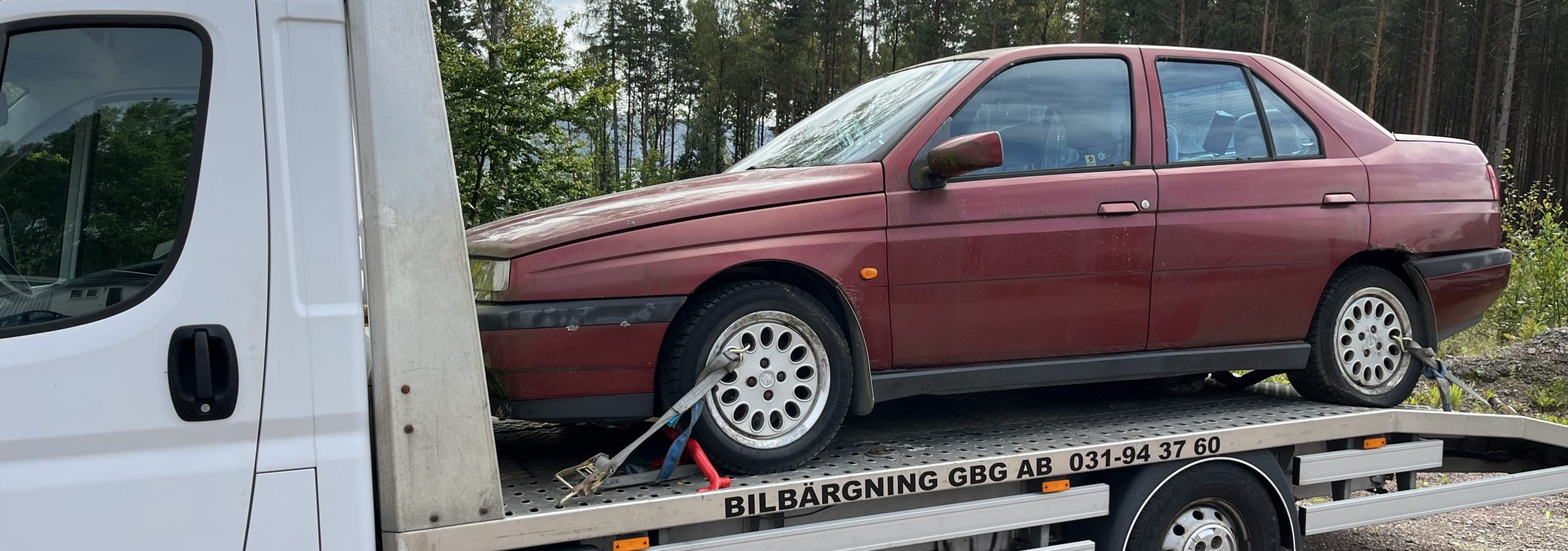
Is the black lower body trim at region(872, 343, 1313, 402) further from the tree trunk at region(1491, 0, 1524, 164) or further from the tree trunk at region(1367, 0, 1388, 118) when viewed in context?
the tree trunk at region(1491, 0, 1524, 164)

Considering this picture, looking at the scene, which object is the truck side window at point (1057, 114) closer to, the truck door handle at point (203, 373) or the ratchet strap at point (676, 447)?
the ratchet strap at point (676, 447)

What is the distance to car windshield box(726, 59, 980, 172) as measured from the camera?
12.3 feet

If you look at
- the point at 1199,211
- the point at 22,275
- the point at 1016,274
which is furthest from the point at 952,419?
the point at 22,275

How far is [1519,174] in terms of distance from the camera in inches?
1841

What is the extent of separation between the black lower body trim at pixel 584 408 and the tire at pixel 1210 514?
181 centimetres

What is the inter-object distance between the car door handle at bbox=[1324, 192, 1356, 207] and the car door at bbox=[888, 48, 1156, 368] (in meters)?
0.81

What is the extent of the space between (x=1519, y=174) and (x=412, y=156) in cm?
5554

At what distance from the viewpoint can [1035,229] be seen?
365 cm

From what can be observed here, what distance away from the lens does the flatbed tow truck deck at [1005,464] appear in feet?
9.56

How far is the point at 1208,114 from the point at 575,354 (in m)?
2.69

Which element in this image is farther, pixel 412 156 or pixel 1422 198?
pixel 1422 198

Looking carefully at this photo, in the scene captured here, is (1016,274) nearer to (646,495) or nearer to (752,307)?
(752,307)

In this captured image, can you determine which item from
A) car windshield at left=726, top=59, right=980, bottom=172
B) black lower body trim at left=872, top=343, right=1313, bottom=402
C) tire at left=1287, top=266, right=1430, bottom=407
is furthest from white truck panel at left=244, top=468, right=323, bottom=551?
tire at left=1287, top=266, right=1430, bottom=407

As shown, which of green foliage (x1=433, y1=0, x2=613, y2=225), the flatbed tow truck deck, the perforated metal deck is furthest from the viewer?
green foliage (x1=433, y1=0, x2=613, y2=225)
